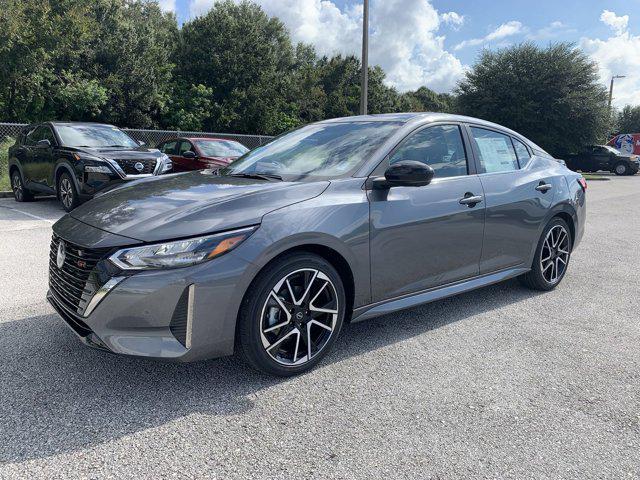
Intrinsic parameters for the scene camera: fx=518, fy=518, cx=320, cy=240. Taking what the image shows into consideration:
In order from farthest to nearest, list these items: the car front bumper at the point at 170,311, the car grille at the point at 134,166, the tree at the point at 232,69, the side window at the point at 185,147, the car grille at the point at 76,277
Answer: the tree at the point at 232,69 < the side window at the point at 185,147 < the car grille at the point at 134,166 < the car grille at the point at 76,277 < the car front bumper at the point at 170,311

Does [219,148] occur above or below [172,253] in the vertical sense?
above

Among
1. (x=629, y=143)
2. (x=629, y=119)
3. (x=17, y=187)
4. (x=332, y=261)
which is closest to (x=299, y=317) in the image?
(x=332, y=261)

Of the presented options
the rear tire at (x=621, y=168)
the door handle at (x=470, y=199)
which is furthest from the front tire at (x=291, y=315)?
the rear tire at (x=621, y=168)

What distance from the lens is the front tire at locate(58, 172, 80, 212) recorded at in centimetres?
873

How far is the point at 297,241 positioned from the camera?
2.87 metres

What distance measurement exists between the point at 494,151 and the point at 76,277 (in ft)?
11.1

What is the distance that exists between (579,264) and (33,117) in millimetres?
20316

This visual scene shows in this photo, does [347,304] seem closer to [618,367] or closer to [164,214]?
[164,214]

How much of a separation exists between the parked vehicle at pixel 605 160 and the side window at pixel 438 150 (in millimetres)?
29971

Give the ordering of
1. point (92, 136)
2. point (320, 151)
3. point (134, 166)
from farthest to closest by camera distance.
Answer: point (92, 136) → point (134, 166) → point (320, 151)

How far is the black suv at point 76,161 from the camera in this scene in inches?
334

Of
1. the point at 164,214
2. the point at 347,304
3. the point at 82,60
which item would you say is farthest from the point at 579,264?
the point at 82,60

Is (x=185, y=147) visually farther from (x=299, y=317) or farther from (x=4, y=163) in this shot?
(x=299, y=317)

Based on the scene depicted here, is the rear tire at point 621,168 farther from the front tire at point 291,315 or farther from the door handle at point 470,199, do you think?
the front tire at point 291,315
